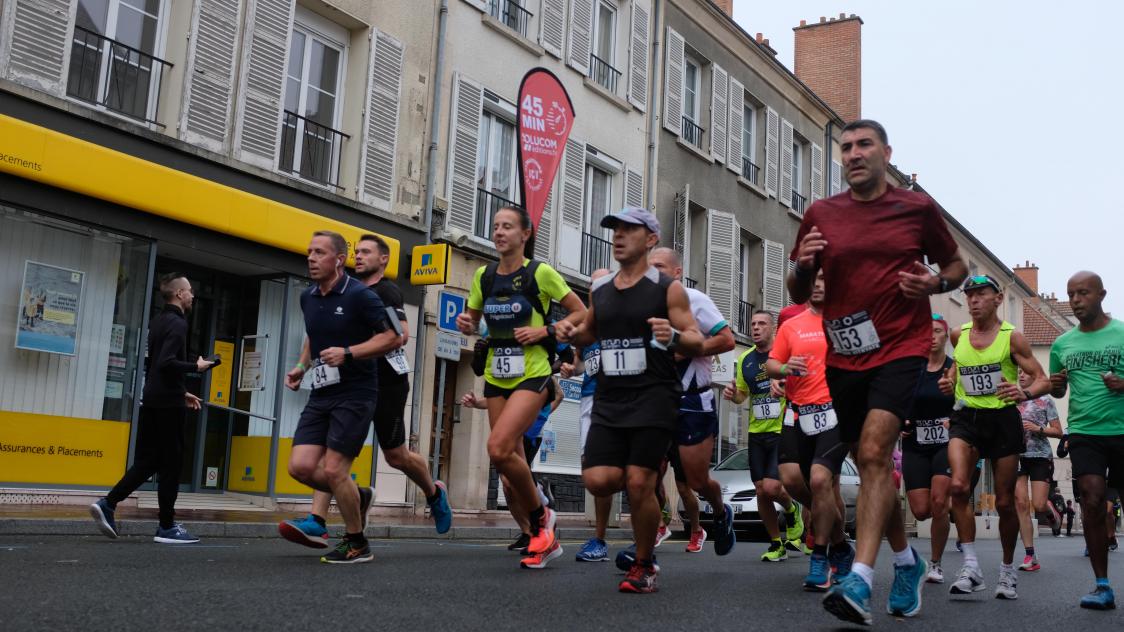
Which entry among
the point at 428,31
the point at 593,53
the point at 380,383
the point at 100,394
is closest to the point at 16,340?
the point at 100,394

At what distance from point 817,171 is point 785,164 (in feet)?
7.96

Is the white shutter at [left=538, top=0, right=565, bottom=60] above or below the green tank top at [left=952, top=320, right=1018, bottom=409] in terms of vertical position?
above

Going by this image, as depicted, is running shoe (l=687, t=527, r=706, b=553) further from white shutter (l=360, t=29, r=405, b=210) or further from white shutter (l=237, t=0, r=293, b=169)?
white shutter (l=360, t=29, r=405, b=210)

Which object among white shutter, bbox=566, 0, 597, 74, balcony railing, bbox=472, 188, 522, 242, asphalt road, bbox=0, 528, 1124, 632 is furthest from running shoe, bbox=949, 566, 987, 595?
white shutter, bbox=566, 0, 597, 74

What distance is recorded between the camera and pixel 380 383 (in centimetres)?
797

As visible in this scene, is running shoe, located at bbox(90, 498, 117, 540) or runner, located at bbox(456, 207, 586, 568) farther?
running shoe, located at bbox(90, 498, 117, 540)

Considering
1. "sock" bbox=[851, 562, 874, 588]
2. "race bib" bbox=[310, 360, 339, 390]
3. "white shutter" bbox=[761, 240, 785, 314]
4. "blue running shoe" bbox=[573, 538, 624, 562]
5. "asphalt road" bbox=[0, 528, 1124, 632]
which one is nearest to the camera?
"asphalt road" bbox=[0, 528, 1124, 632]

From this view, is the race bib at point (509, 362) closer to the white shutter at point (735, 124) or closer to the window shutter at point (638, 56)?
the window shutter at point (638, 56)

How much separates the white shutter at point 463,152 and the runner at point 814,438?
32.4ft

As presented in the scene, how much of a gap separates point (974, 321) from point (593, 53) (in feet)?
49.1

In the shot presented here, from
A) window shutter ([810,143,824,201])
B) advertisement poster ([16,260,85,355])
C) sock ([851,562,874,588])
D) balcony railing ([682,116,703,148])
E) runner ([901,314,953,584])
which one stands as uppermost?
window shutter ([810,143,824,201])

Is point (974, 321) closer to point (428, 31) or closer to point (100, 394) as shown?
point (100, 394)

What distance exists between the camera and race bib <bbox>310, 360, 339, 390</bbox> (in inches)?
278

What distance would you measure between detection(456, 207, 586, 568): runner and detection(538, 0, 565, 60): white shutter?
A: 43.2 ft
